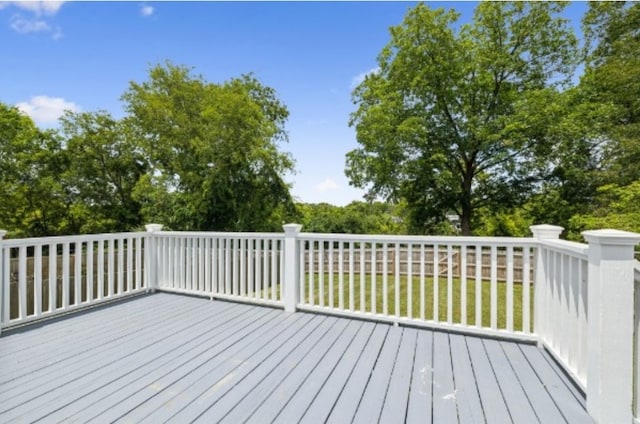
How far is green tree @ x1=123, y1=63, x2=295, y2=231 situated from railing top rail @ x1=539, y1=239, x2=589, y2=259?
316 inches

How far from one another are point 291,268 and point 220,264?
3.41ft

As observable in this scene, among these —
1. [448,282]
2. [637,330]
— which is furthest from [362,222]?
[637,330]

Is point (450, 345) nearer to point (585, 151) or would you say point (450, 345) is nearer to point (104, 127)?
point (585, 151)

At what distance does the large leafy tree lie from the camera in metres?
10.1

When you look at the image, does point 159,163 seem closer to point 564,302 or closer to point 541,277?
point 541,277

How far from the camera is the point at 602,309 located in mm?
1567

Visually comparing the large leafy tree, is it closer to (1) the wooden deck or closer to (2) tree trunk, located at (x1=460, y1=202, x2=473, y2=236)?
(2) tree trunk, located at (x1=460, y1=202, x2=473, y2=236)

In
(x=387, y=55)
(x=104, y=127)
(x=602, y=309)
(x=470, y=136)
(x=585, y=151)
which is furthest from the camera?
(x=104, y=127)

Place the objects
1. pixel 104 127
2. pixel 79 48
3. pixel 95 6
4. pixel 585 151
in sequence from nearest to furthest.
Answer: pixel 95 6 → pixel 79 48 → pixel 585 151 → pixel 104 127

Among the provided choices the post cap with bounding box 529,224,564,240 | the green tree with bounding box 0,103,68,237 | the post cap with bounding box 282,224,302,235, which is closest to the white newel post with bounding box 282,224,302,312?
the post cap with bounding box 282,224,302,235

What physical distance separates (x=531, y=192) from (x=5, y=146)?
18.9 m

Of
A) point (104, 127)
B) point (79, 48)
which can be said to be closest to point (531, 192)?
point (79, 48)

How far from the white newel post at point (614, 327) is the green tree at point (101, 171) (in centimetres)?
1430

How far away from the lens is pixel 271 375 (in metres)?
2.11
